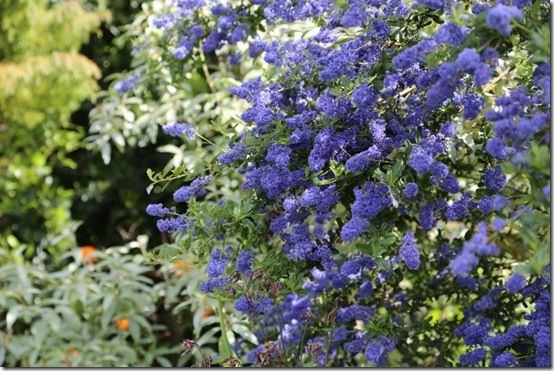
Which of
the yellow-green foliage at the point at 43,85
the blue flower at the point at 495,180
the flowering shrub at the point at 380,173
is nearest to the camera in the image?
the flowering shrub at the point at 380,173

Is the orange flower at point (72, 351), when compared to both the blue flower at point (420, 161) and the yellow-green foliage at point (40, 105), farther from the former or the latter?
the blue flower at point (420, 161)

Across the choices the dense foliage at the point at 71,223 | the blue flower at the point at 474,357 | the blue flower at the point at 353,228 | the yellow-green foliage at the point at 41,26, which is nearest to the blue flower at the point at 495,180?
the blue flower at the point at 353,228

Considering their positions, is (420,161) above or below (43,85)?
above

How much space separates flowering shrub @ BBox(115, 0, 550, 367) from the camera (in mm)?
1729

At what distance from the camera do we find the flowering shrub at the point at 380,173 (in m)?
1.73

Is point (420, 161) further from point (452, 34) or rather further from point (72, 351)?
point (72, 351)

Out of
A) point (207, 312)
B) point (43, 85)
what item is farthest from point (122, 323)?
point (43, 85)

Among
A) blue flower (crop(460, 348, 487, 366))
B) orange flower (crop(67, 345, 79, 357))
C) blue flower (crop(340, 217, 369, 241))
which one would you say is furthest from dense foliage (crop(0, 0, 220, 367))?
blue flower (crop(340, 217, 369, 241))

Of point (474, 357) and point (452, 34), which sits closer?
point (452, 34)

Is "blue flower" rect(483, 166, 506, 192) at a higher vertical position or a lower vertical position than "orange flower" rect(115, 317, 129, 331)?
higher

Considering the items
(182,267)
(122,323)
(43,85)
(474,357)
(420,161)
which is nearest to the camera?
(420,161)

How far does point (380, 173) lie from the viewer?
6.22 feet

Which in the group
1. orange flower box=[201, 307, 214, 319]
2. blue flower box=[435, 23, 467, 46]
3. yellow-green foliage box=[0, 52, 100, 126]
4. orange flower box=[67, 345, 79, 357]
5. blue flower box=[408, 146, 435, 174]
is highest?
blue flower box=[435, 23, 467, 46]

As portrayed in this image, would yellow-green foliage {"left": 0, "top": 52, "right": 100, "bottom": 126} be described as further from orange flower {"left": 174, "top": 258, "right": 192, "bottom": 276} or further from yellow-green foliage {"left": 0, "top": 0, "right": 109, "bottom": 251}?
orange flower {"left": 174, "top": 258, "right": 192, "bottom": 276}
